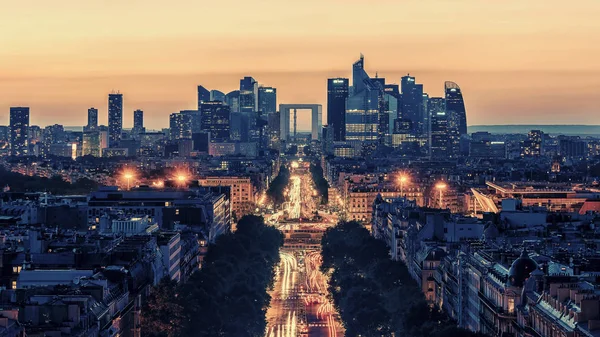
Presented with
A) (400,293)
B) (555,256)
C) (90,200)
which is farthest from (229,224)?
(555,256)

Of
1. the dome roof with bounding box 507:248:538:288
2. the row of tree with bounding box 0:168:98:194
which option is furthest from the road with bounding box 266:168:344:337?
the row of tree with bounding box 0:168:98:194

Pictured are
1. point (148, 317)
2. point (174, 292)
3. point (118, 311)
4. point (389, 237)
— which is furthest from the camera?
point (389, 237)

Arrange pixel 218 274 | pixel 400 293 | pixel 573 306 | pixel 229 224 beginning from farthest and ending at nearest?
pixel 229 224, pixel 218 274, pixel 400 293, pixel 573 306

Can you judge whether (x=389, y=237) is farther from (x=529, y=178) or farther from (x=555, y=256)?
(x=529, y=178)

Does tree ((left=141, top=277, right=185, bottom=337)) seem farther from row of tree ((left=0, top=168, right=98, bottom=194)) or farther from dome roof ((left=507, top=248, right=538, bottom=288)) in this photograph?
row of tree ((left=0, top=168, right=98, bottom=194))

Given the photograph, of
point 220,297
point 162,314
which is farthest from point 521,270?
point 220,297

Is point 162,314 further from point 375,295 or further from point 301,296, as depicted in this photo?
point 301,296
